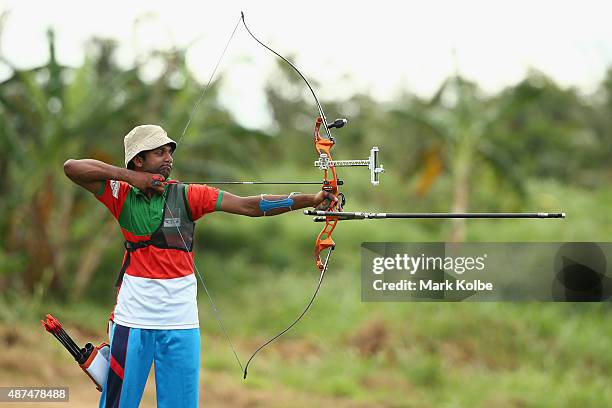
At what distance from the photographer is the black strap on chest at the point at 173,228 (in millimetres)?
3178

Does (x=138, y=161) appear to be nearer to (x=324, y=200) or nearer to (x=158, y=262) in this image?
(x=158, y=262)

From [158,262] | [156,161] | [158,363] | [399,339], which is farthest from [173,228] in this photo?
[399,339]

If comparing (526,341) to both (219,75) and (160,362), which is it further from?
(160,362)

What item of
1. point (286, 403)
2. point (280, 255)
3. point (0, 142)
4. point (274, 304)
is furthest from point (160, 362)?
point (280, 255)

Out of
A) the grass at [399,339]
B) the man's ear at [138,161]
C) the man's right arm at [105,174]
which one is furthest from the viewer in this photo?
the grass at [399,339]

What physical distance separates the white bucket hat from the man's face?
0.04 m

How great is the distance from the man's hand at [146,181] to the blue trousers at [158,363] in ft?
1.96

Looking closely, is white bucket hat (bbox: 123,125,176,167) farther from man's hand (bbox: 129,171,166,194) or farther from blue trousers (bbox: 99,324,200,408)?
blue trousers (bbox: 99,324,200,408)

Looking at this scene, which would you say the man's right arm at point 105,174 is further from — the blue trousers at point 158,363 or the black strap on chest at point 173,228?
the blue trousers at point 158,363

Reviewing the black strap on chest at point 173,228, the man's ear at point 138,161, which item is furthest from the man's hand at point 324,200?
the man's ear at point 138,161

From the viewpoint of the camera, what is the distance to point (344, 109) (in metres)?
18.0

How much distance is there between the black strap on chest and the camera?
3.18 metres

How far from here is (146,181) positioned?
308 centimetres

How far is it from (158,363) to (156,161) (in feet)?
2.76
